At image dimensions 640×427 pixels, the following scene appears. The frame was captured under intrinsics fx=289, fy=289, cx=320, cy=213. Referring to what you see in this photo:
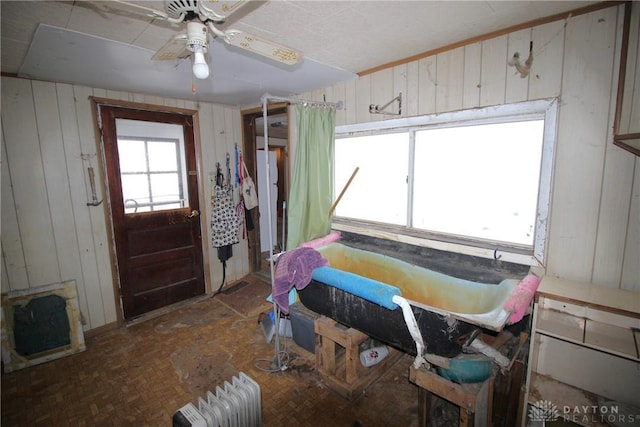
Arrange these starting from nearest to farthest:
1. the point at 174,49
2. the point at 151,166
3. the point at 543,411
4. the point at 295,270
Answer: the point at 174,49 → the point at 543,411 → the point at 295,270 → the point at 151,166

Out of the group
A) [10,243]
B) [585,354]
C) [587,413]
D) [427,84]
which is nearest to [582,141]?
[427,84]

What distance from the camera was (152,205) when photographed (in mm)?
2947

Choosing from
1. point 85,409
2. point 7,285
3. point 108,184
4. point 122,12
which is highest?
point 122,12

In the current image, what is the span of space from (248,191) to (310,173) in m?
1.25

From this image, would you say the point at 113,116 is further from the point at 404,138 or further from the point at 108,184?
the point at 404,138

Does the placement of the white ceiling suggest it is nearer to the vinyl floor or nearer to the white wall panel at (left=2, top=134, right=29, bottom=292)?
the white wall panel at (left=2, top=134, right=29, bottom=292)

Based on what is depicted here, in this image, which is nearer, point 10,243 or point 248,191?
point 10,243

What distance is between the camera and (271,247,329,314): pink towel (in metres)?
1.88

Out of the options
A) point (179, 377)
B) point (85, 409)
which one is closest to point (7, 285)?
point (85, 409)

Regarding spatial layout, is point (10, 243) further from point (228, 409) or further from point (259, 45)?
point (259, 45)

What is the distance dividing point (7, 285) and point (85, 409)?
48.7 inches

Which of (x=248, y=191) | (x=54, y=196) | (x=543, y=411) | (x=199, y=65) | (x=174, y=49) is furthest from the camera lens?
(x=248, y=191)

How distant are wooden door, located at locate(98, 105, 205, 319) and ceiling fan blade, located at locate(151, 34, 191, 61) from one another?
5.71 feet

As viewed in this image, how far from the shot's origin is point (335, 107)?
8.57 feet
